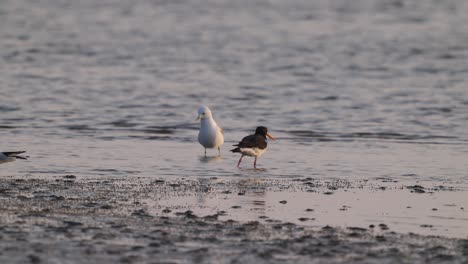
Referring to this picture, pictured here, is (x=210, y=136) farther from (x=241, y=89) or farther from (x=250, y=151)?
(x=241, y=89)

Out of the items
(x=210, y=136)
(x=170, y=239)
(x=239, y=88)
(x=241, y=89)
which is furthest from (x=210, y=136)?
(x=239, y=88)

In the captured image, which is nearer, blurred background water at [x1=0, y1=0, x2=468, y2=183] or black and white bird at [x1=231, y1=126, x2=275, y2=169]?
black and white bird at [x1=231, y1=126, x2=275, y2=169]

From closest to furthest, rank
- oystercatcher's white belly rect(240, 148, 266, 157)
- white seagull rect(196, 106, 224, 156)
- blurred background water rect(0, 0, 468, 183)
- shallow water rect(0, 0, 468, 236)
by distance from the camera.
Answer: oystercatcher's white belly rect(240, 148, 266, 157) < shallow water rect(0, 0, 468, 236) < blurred background water rect(0, 0, 468, 183) < white seagull rect(196, 106, 224, 156)

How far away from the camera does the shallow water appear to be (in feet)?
43.5

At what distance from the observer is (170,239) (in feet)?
25.4

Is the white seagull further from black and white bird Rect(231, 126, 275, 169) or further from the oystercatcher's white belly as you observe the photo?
the oystercatcher's white belly

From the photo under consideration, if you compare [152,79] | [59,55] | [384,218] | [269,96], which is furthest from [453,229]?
[59,55]

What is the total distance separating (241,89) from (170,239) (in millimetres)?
14899

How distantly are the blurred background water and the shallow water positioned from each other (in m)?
0.05

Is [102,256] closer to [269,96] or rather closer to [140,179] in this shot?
[140,179]

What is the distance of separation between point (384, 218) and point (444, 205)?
1.09m

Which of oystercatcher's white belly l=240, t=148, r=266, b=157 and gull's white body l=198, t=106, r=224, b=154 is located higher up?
gull's white body l=198, t=106, r=224, b=154

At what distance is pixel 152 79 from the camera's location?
24031mm

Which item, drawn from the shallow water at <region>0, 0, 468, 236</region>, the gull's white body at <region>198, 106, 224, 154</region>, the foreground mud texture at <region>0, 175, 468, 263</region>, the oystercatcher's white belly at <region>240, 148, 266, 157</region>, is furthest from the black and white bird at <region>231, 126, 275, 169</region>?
the foreground mud texture at <region>0, 175, 468, 263</region>
